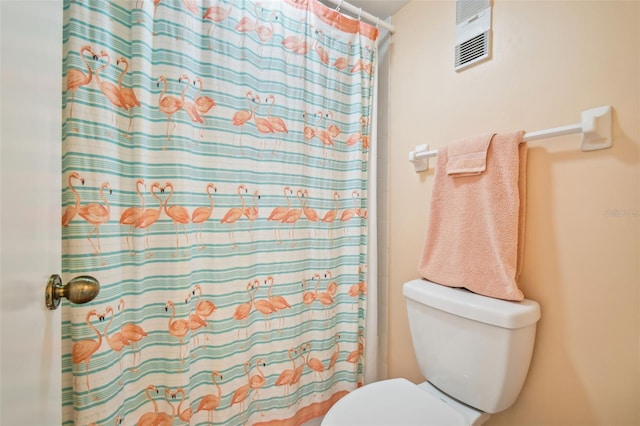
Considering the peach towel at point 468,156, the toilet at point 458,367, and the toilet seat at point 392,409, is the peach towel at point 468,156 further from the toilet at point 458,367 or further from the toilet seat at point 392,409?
the toilet seat at point 392,409

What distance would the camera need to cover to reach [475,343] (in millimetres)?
868

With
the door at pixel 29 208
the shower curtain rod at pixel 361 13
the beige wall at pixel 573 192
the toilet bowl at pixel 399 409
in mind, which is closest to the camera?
the door at pixel 29 208

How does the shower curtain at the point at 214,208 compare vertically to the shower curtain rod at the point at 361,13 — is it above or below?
below

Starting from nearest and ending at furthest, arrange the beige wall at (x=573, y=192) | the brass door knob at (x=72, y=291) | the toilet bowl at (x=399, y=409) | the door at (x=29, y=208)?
the door at (x=29, y=208)
the brass door knob at (x=72, y=291)
the beige wall at (x=573, y=192)
the toilet bowl at (x=399, y=409)

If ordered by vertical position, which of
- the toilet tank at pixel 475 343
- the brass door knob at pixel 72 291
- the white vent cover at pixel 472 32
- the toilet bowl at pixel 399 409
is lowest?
the toilet bowl at pixel 399 409

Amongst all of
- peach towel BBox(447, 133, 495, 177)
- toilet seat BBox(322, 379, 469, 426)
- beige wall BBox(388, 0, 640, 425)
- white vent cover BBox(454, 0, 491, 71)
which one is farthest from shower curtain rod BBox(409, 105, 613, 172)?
toilet seat BBox(322, 379, 469, 426)

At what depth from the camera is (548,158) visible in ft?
2.82

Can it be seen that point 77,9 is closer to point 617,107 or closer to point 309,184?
point 309,184

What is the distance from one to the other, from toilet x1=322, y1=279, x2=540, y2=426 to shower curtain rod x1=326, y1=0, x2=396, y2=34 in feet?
4.03

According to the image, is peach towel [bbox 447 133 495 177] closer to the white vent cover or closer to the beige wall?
the beige wall

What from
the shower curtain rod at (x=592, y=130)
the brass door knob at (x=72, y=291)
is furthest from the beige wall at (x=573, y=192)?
the brass door knob at (x=72, y=291)

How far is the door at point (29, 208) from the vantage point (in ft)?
0.90

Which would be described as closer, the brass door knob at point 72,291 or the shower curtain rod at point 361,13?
the brass door knob at point 72,291

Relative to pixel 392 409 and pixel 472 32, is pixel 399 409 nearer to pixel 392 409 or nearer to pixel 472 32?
pixel 392 409
